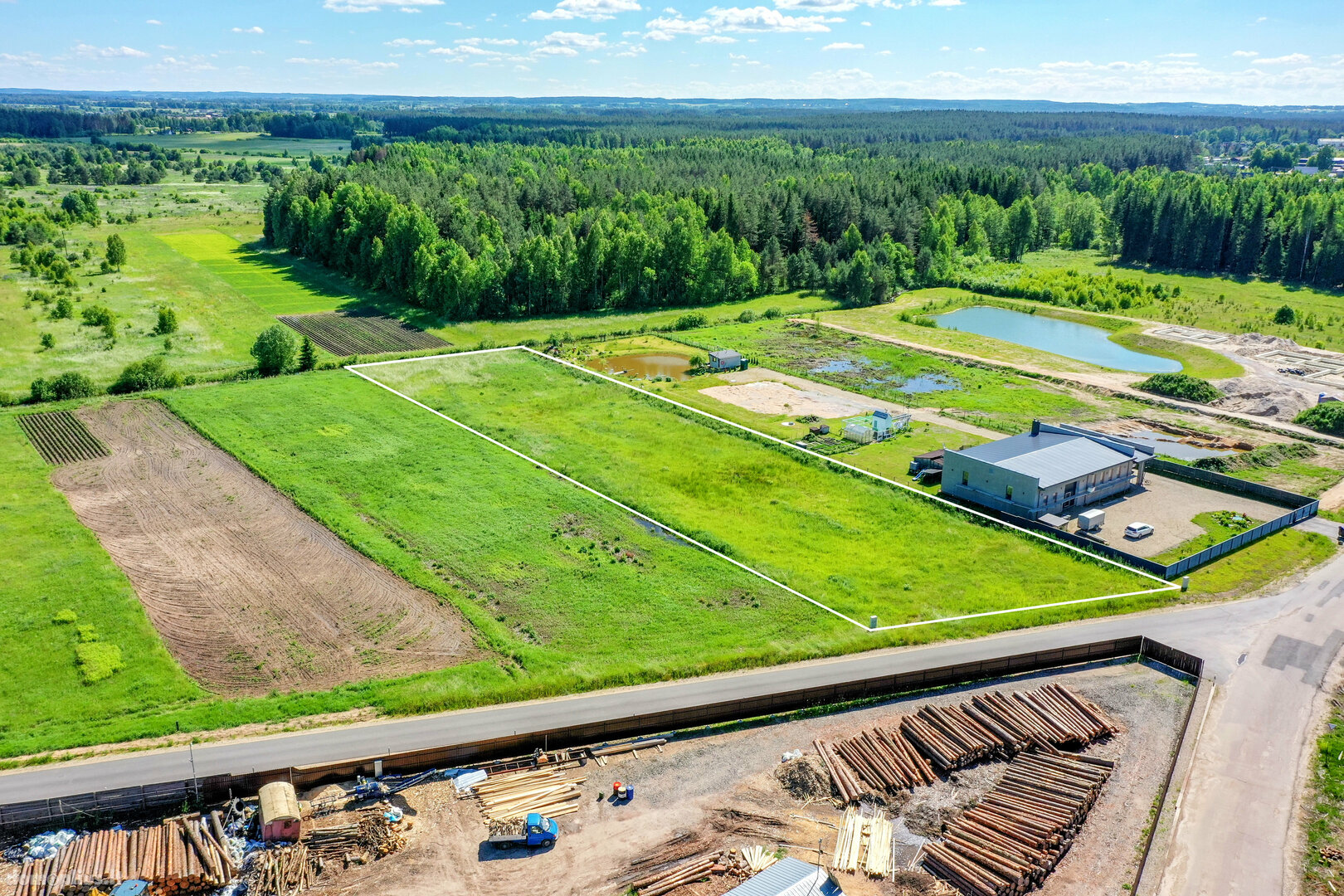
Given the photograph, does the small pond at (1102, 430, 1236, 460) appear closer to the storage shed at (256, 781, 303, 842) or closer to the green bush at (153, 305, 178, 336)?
the storage shed at (256, 781, 303, 842)

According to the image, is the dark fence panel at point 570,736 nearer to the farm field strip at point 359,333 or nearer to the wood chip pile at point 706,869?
the wood chip pile at point 706,869

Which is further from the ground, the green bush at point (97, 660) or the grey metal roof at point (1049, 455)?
the grey metal roof at point (1049, 455)

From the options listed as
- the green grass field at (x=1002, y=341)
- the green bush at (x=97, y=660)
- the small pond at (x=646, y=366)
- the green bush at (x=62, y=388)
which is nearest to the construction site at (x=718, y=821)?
the green bush at (x=97, y=660)

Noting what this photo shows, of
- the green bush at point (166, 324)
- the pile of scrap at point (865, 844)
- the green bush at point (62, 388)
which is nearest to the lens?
the pile of scrap at point (865, 844)

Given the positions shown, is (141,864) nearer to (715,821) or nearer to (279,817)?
(279,817)

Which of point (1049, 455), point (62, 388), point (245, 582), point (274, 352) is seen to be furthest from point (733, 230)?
point (245, 582)

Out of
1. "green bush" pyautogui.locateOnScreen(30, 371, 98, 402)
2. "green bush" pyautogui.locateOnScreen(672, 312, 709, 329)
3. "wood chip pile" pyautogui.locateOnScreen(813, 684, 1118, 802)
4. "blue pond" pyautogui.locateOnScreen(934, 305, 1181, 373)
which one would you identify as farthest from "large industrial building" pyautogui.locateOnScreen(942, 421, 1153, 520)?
"green bush" pyautogui.locateOnScreen(30, 371, 98, 402)

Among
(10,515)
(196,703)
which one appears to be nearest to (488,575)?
(196,703)
